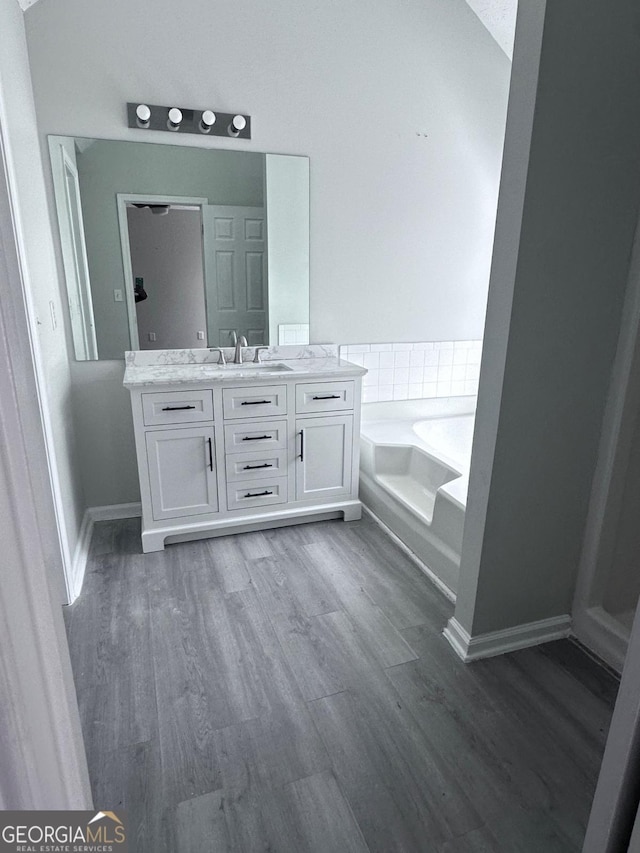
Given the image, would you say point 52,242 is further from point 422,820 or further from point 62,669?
point 422,820

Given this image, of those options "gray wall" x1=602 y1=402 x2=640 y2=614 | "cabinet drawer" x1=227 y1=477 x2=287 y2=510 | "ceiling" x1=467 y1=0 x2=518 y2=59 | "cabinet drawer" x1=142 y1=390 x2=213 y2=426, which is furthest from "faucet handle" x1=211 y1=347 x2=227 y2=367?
"ceiling" x1=467 y1=0 x2=518 y2=59

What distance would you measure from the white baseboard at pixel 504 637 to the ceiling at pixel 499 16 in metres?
2.95

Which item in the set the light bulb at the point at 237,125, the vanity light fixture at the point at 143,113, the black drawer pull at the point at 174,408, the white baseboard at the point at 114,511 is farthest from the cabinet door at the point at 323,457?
the vanity light fixture at the point at 143,113

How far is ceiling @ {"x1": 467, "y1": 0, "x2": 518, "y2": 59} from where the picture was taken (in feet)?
9.57

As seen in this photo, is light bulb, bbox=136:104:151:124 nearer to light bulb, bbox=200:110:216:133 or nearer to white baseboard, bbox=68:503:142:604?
light bulb, bbox=200:110:216:133

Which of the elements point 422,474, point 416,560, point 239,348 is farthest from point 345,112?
point 416,560

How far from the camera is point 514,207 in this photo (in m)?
1.56

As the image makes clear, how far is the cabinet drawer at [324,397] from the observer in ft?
9.02

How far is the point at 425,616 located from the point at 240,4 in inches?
120

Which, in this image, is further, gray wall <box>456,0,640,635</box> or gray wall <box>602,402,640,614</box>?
gray wall <box>602,402,640,614</box>

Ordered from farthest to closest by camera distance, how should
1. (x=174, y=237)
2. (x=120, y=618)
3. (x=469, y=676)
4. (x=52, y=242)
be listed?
(x=174, y=237), (x=52, y=242), (x=120, y=618), (x=469, y=676)

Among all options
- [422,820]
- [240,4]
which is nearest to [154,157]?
[240,4]

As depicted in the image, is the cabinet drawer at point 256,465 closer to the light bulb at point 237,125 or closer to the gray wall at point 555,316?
the gray wall at point 555,316

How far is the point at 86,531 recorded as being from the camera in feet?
9.20
